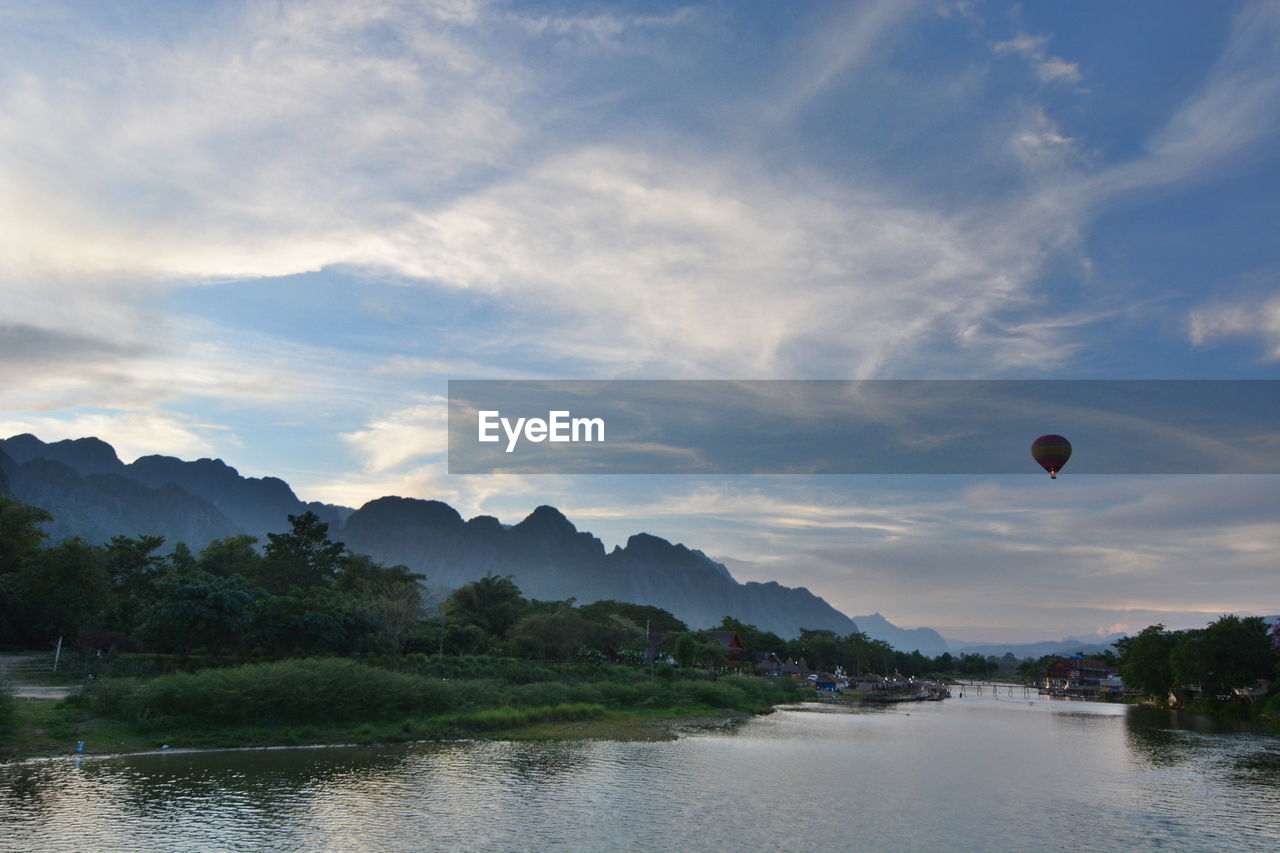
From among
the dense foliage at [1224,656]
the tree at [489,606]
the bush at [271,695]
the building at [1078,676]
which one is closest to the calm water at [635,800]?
the bush at [271,695]

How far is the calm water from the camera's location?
19.7 metres

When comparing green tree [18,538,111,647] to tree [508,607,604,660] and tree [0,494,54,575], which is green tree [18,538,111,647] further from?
tree [508,607,604,660]

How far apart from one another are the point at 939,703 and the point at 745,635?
37.6 metres

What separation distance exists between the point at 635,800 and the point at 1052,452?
3327cm

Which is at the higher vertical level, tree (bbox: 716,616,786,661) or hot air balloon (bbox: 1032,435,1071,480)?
hot air balloon (bbox: 1032,435,1071,480)

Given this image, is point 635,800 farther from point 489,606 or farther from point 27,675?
point 489,606

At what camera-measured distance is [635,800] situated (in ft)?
81.6

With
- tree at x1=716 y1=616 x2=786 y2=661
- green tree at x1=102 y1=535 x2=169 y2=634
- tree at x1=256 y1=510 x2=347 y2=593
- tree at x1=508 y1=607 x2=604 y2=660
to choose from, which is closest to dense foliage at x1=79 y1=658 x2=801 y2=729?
tree at x1=508 y1=607 x2=604 y2=660

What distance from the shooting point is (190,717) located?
31.4 metres

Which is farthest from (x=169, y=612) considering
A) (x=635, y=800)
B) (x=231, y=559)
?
(x=231, y=559)

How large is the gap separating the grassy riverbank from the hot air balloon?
2662 centimetres

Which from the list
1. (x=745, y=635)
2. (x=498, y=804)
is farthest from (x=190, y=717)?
(x=745, y=635)

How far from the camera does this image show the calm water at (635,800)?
64.5 feet

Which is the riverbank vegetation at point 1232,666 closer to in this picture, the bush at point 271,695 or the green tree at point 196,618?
the bush at point 271,695
